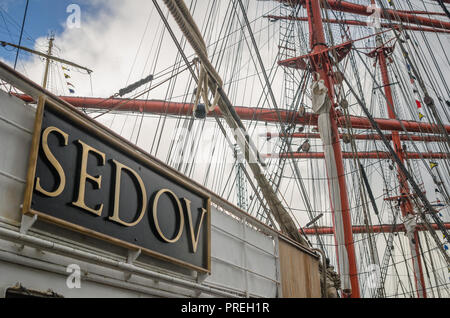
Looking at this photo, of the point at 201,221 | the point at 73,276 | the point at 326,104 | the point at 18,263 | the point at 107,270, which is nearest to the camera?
the point at 18,263

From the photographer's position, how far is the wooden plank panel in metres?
5.43

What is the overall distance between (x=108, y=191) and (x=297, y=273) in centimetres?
347

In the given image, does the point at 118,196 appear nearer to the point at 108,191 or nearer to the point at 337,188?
the point at 108,191

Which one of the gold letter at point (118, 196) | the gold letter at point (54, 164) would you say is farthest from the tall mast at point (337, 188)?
the gold letter at point (54, 164)

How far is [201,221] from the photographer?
396cm

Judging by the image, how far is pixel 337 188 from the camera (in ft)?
30.7

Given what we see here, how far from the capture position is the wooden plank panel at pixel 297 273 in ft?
17.8

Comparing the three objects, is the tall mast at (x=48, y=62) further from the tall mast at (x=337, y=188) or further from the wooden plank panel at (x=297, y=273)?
the wooden plank panel at (x=297, y=273)

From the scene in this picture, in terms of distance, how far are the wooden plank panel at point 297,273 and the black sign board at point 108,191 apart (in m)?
1.82

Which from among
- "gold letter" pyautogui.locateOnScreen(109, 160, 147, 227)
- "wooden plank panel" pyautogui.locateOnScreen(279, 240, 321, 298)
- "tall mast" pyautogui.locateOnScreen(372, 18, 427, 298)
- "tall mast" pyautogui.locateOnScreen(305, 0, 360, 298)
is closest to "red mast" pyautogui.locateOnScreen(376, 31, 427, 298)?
"tall mast" pyautogui.locateOnScreen(372, 18, 427, 298)

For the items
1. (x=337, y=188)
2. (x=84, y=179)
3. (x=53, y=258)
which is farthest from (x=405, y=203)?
(x=53, y=258)
